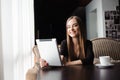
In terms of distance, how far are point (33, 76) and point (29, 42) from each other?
5.90 ft

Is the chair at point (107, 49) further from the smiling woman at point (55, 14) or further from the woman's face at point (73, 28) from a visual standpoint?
the smiling woman at point (55, 14)

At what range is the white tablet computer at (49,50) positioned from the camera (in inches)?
65.7

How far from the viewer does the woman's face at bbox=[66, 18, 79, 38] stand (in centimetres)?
196

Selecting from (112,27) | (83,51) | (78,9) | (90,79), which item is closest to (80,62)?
(83,51)

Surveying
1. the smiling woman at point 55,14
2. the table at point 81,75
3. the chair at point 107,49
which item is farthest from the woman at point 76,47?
the smiling woman at point 55,14

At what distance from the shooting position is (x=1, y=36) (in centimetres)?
130

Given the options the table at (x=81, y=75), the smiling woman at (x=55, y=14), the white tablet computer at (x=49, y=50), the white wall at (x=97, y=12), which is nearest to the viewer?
the table at (x=81, y=75)

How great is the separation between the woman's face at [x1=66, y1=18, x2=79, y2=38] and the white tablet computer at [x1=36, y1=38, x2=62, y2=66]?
325 mm

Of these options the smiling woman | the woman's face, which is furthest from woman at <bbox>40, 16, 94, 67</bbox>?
the smiling woman

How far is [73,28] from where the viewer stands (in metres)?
1.98

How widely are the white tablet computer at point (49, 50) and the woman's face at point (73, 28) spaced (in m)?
0.33

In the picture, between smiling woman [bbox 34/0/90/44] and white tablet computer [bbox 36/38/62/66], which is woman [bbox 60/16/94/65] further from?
smiling woman [bbox 34/0/90/44]

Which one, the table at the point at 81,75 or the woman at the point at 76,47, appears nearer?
the table at the point at 81,75

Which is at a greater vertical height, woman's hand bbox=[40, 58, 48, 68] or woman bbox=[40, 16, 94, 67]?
woman bbox=[40, 16, 94, 67]
